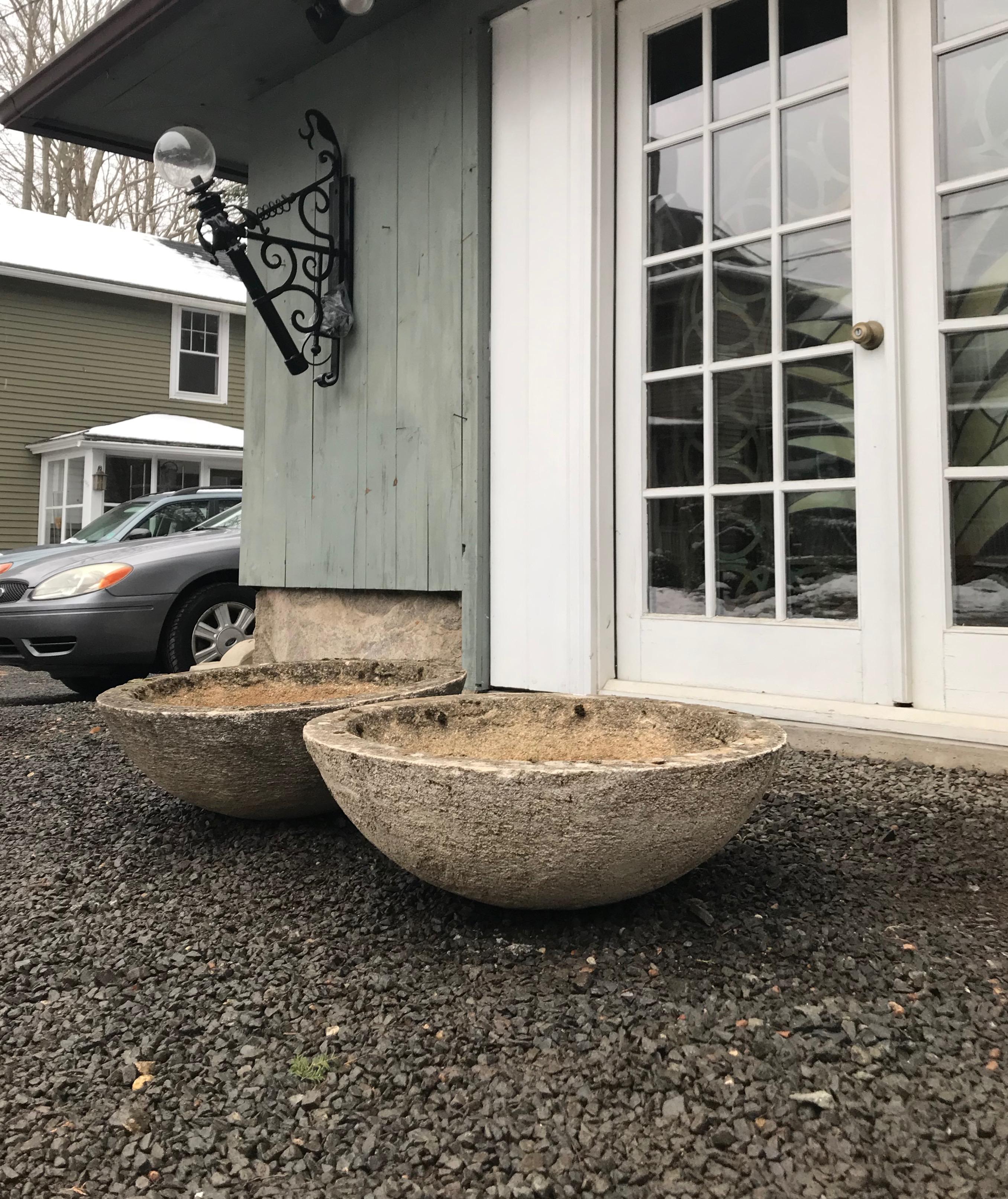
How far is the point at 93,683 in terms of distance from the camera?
647 centimetres

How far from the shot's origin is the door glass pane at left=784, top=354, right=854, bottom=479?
9.70ft

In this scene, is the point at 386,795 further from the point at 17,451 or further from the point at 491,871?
the point at 17,451

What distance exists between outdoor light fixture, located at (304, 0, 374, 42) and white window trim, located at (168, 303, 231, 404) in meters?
12.2

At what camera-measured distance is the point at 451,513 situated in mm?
3834

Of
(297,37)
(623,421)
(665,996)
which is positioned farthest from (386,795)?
(297,37)

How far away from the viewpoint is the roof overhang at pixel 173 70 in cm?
422

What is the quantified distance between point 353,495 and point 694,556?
1.75m

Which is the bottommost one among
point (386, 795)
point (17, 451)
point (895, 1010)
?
point (895, 1010)

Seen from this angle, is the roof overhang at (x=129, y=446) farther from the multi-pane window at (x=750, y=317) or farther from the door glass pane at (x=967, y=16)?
the door glass pane at (x=967, y=16)

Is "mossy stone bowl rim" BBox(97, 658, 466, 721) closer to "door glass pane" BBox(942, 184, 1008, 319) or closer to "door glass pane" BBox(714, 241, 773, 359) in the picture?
"door glass pane" BBox(714, 241, 773, 359)

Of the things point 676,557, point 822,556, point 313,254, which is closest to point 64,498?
point 313,254

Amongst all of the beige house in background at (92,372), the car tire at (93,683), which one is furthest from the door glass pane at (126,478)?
the car tire at (93,683)

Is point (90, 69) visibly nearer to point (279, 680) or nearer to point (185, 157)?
point (185, 157)

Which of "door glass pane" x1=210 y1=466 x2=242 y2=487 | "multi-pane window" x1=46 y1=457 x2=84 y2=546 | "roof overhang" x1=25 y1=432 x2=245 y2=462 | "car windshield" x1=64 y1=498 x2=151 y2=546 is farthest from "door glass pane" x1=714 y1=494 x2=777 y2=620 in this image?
"multi-pane window" x1=46 y1=457 x2=84 y2=546
